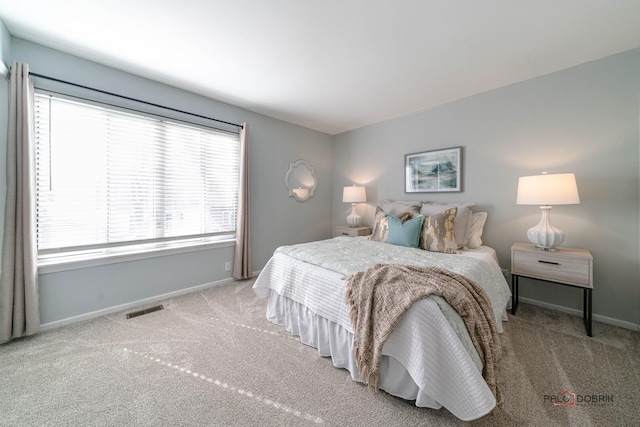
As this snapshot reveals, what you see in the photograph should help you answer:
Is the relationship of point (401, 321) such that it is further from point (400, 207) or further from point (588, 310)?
point (400, 207)

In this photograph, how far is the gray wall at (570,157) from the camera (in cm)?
212

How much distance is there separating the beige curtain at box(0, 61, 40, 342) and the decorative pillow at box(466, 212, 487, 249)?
13.7 feet

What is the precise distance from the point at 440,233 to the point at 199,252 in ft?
9.58

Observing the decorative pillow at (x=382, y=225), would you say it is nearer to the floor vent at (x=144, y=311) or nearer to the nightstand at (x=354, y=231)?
the nightstand at (x=354, y=231)

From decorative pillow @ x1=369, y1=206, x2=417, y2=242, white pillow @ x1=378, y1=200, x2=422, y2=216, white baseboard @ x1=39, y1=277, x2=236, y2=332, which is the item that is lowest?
white baseboard @ x1=39, y1=277, x2=236, y2=332

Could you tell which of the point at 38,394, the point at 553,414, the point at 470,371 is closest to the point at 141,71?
the point at 38,394

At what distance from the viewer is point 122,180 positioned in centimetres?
246

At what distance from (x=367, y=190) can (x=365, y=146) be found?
0.77 m

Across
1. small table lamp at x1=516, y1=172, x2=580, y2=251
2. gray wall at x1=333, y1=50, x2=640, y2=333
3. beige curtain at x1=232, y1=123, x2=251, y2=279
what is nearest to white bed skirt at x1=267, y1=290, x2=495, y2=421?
beige curtain at x1=232, y1=123, x2=251, y2=279

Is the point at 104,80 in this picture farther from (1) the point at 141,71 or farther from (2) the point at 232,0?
(2) the point at 232,0

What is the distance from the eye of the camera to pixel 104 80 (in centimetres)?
234

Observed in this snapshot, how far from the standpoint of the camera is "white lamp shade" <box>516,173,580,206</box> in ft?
6.70

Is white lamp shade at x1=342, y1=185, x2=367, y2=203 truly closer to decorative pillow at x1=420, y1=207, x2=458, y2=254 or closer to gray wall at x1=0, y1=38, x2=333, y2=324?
gray wall at x1=0, y1=38, x2=333, y2=324

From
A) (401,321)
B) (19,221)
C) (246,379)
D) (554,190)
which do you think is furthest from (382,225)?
(19,221)
